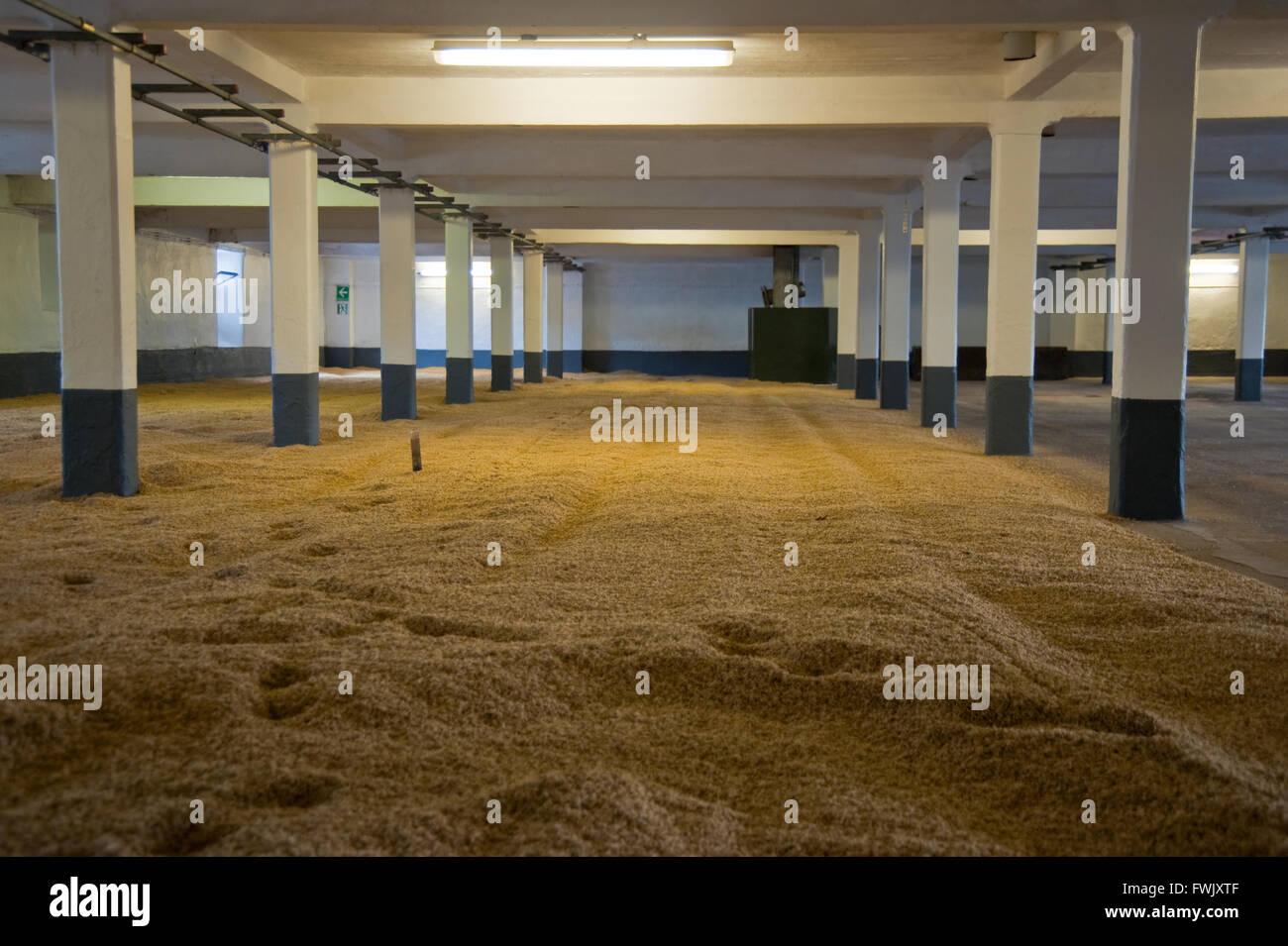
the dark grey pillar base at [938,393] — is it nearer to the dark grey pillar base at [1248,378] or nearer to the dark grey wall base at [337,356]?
the dark grey pillar base at [1248,378]

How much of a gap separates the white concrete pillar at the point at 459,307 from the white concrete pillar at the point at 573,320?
1848 cm

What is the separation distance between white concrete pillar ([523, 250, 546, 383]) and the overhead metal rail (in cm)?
779

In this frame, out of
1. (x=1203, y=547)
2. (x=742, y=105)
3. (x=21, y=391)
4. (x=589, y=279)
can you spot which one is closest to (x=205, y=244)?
(x=21, y=391)

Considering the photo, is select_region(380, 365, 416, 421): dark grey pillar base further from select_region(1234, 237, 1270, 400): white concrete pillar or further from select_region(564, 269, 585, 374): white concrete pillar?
select_region(564, 269, 585, 374): white concrete pillar

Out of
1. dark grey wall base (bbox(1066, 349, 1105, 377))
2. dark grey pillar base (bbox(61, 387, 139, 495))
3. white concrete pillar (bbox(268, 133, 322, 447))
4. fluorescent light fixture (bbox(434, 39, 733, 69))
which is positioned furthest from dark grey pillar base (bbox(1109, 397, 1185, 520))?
dark grey wall base (bbox(1066, 349, 1105, 377))

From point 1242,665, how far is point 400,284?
591 inches

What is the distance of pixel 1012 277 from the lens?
1341cm

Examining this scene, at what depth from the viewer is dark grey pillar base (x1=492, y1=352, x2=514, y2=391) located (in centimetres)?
2745

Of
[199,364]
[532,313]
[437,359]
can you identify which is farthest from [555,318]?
[199,364]

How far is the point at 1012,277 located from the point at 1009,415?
1.63 meters

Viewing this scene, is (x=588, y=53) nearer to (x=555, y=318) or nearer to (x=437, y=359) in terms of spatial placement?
(x=555, y=318)

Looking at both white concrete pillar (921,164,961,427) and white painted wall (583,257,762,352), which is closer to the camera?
white concrete pillar (921,164,961,427)

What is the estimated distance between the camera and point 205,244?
30.4 m

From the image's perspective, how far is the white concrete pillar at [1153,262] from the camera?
899 centimetres
